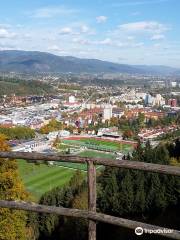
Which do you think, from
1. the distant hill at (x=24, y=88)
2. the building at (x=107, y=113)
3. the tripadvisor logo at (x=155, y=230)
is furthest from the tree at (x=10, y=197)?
the distant hill at (x=24, y=88)

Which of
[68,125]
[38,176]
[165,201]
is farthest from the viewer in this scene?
[68,125]

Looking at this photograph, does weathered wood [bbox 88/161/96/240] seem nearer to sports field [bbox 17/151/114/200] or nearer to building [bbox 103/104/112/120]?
sports field [bbox 17/151/114/200]

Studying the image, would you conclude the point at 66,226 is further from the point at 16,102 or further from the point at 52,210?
the point at 16,102

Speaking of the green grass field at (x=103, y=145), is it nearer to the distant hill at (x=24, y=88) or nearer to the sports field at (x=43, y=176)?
the sports field at (x=43, y=176)

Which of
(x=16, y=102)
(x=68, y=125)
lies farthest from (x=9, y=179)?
(x=16, y=102)

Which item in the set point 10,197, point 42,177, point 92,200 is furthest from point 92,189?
point 42,177

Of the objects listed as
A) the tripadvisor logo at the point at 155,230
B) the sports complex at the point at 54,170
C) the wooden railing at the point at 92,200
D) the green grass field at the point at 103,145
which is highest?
the wooden railing at the point at 92,200

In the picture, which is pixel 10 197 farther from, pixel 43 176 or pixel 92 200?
pixel 43 176
